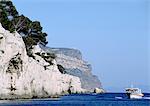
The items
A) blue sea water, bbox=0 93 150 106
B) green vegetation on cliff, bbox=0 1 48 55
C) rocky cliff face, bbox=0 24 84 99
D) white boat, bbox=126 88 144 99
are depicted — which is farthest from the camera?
white boat, bbox=126 88 144 99

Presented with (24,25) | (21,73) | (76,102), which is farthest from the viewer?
(24,25)

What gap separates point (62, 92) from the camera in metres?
88.2

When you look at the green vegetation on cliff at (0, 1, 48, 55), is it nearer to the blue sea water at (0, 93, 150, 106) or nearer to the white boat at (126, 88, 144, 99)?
the blue sea water at (0, 93, 150, 106)

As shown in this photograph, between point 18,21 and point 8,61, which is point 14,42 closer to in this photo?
point 8,61

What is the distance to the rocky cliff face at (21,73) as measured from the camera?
6259 cm

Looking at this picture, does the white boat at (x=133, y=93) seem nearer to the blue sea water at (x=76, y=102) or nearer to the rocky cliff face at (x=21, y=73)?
the blue sea water at (x=76, y=102)

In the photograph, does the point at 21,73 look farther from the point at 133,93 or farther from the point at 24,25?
the point at 133,93

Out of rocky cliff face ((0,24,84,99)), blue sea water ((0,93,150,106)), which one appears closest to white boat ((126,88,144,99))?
blue sea water ((0,93,150,106))

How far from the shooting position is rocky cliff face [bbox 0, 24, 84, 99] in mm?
62594

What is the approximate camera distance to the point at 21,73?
2650 inches

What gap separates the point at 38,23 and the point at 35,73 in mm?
16900

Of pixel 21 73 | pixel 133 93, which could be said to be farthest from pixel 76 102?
pixel 133 93

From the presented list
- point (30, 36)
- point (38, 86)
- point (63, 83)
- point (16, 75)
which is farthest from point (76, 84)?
point (16, 75)

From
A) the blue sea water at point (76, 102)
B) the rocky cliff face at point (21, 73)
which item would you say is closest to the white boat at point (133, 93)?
the blue sea water at point (76, 102)
